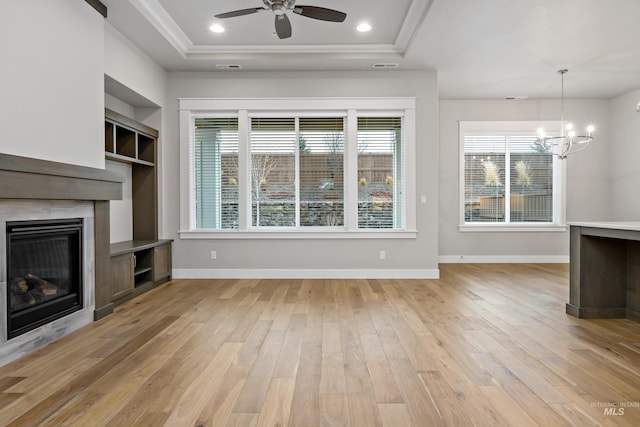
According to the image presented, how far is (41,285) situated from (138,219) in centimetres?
240

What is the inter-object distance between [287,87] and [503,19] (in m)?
2.80

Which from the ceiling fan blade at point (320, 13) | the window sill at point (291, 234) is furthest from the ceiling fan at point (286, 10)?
the window sill at point (291, 234)

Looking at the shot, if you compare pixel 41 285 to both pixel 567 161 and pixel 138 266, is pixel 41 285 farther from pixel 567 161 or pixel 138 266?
Answer: pixel 567 161

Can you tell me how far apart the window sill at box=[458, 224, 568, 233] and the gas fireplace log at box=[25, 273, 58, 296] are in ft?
19.9

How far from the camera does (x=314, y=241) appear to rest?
5.40 m

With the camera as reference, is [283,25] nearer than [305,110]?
Yes

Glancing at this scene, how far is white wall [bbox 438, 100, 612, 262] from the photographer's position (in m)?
6.84

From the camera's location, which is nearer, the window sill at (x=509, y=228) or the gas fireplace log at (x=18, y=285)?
the gas fireplace log at (x=18, y=285)

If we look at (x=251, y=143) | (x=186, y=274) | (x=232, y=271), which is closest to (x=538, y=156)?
(x=251, y=143)

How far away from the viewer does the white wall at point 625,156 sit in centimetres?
632

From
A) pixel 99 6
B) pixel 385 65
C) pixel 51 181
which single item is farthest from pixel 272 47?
pixel 51 181

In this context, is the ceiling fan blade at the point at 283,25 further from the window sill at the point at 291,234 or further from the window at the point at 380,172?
the window sill at the point at 291,234

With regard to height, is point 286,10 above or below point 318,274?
above

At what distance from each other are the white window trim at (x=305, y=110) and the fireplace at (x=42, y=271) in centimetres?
214
